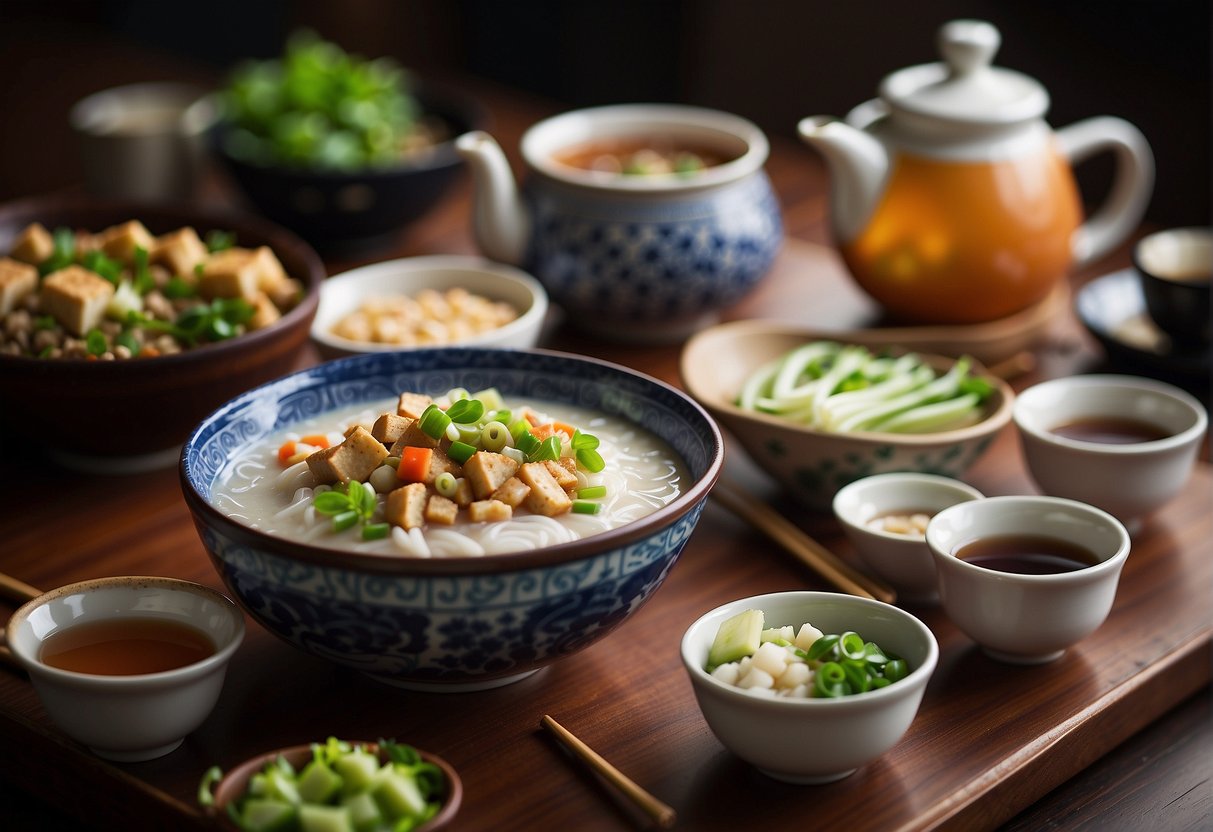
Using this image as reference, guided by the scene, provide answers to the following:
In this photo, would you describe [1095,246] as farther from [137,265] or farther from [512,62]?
[512,62]

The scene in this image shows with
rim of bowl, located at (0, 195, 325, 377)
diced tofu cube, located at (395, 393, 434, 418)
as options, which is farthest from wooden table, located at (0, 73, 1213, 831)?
diced tofu cube, located at (395, 393, 434, 418)

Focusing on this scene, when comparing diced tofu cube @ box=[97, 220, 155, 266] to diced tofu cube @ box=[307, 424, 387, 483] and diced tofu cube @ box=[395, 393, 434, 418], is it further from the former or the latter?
diced tofu cube @ box=[307, 424, 387, 483]

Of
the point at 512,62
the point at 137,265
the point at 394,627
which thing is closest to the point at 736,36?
the point at 512,62

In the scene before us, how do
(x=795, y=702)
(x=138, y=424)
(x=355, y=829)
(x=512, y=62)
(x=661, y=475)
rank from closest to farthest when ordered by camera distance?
1. (x=355, y=829)
2. (x=795, y=702)
3. (x=661, y=475)
4. (x=138, y=424)
5. (x=512, y=62)

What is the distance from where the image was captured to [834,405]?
225cm

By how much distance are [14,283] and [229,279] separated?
1.17 ft

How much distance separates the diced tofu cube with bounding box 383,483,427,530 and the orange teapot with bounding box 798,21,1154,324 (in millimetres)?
1295

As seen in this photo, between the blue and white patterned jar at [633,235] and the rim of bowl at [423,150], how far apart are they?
12.1 inches

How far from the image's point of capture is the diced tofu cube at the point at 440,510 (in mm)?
1663

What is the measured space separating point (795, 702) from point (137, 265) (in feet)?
5.07

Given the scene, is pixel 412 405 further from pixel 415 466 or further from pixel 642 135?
Result: pixel 642 135

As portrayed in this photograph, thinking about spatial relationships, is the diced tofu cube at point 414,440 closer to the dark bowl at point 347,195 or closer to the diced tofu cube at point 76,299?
the diced tofu cube at point 76,299

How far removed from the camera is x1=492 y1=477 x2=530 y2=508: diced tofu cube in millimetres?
1706

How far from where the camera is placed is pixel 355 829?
1.40m
